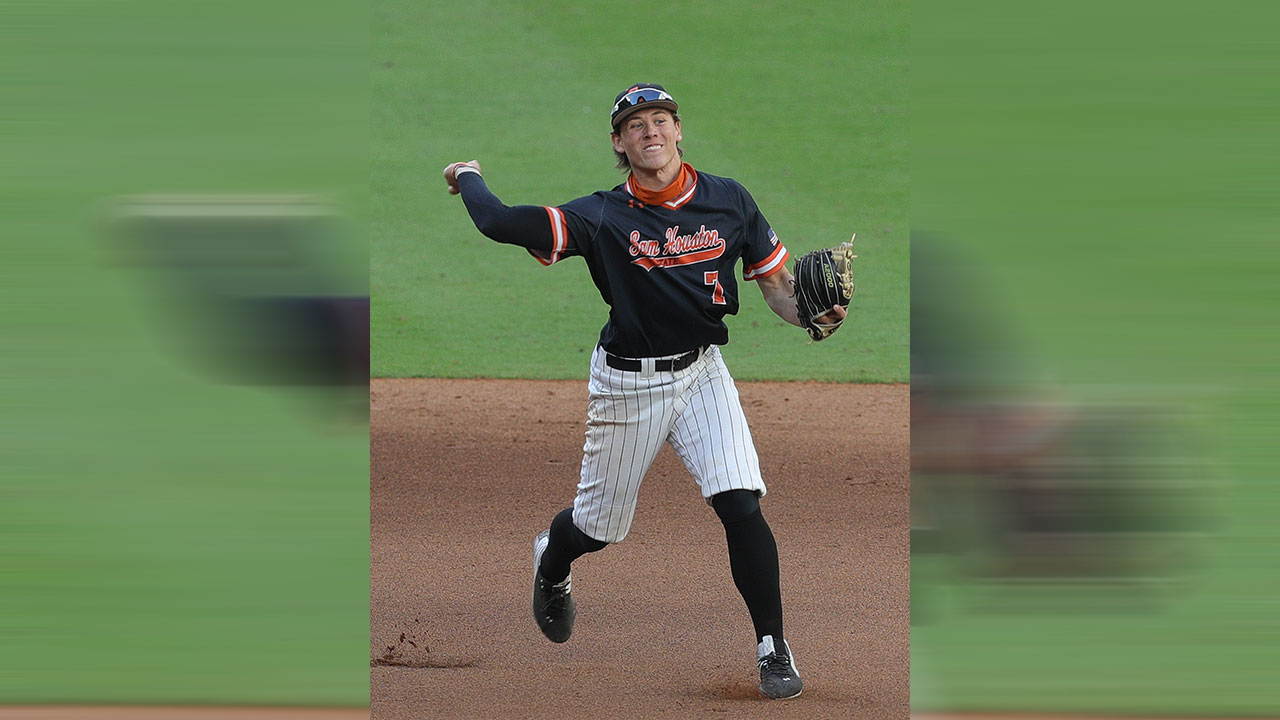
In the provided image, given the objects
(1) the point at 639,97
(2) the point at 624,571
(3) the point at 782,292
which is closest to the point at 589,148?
(2) the point at 624,571

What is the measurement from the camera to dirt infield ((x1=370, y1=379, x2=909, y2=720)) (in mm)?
3547

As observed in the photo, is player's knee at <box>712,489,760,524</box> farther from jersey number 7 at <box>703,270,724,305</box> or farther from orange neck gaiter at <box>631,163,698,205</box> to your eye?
orange neck gaiter at <box>631,163,698,205</box>

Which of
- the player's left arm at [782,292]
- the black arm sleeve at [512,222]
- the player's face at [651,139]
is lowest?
the player's left arm at [782,292]

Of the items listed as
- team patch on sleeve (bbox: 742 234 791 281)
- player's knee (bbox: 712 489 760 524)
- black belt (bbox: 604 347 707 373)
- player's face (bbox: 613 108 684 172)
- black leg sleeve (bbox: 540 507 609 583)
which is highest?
player's face (bbox: 613 108 684 172)

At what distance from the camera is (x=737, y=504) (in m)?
3.37

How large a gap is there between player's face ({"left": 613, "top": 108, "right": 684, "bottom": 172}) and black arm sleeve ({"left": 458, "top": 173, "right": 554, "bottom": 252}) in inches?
12.6

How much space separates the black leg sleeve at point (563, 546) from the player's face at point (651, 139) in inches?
42.5

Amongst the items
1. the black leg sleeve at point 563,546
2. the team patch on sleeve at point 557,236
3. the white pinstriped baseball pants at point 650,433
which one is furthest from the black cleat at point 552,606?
the team patch on sleeve at point 557,236

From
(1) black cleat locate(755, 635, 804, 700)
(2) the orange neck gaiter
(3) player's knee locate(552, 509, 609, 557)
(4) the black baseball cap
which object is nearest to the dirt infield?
→ (1) black cleat locate(755, 635, 804, 700)

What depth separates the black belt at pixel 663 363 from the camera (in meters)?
3.45

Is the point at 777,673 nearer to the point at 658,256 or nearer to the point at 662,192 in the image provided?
the point at 658,256

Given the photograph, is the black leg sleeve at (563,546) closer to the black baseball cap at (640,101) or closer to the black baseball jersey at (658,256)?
the black baseball jersey at (658,256)
